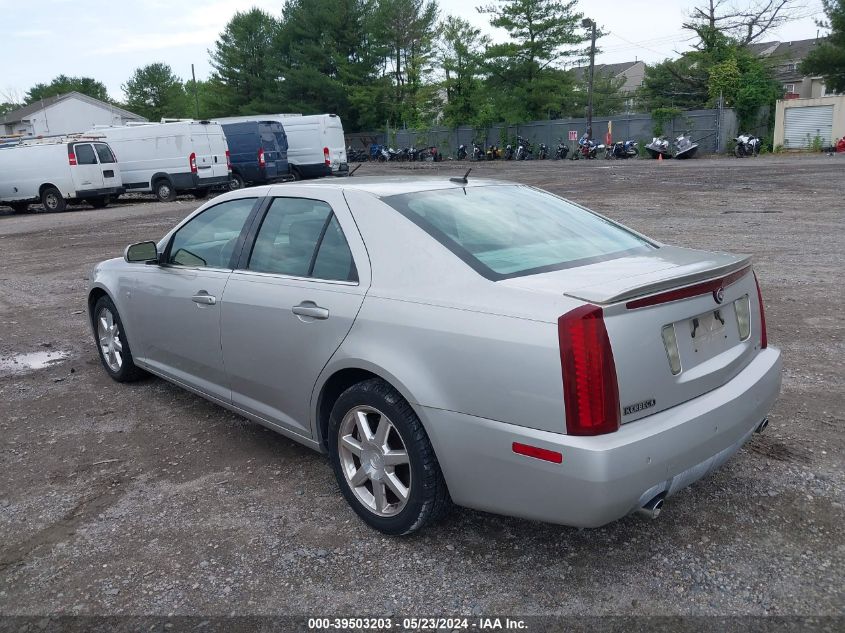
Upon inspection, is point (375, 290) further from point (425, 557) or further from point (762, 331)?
point (762, 331)

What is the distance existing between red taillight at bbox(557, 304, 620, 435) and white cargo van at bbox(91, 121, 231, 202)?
67.2ft

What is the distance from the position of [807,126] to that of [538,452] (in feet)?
127

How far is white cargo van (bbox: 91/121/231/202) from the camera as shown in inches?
838

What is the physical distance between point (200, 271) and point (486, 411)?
2.25 m

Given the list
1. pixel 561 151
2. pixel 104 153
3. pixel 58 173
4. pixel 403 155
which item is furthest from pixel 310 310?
pixel 403 155

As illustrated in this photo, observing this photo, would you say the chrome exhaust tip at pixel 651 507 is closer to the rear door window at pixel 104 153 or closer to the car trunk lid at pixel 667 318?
the car trunk lid at pixel 667 318

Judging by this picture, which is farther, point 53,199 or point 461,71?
point 461,71

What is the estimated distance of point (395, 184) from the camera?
3.80 metres

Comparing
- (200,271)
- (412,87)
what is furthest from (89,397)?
(412,87)

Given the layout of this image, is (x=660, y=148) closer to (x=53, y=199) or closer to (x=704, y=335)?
(x=53, y=199)

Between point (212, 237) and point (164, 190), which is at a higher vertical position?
point (212, 237)

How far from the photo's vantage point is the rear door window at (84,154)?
20625mm

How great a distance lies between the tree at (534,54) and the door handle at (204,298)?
153ft

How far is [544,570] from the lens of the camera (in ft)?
9.70
